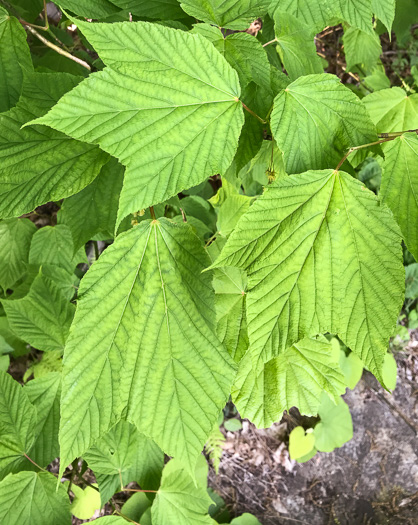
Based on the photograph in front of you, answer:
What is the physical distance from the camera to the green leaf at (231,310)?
1.11m

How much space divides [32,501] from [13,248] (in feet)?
4.52

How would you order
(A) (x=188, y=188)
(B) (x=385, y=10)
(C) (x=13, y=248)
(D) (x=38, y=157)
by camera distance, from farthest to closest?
(C) (x=13, y=248), (B) (x=385, y=10), (D) (x=38, y=157), (A) (x=188, y=188)

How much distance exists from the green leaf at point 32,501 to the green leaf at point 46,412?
0.14 meters

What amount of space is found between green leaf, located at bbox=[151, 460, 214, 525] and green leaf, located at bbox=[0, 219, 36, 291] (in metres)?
1.37

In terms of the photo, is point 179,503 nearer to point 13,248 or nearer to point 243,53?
point 13,248

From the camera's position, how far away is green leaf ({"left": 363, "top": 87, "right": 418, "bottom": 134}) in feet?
5.52

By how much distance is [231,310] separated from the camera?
46.8 inches

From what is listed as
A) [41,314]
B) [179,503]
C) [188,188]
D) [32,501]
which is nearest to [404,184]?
[188,188]

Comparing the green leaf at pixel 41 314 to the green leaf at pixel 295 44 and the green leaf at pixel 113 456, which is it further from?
the green leaf at pixel 295 44

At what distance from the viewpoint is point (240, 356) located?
1.10 m

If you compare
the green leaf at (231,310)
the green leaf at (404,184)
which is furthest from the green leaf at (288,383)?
the green leaf at (404,184)

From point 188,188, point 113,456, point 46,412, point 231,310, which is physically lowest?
point 113,456

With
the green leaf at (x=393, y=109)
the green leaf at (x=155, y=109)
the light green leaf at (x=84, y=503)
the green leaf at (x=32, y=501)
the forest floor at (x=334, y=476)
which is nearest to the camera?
the green leaf at (x=155, y=109)

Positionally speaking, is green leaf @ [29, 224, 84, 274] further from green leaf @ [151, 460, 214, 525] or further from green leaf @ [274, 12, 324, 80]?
green leaf @ [274, 12, 324, 80]
